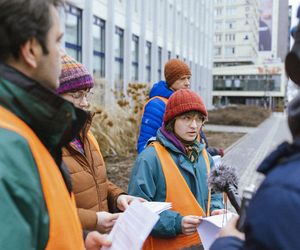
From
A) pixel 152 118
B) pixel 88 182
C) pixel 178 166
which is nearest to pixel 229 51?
pixel 152 118

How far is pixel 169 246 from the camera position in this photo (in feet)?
8.86

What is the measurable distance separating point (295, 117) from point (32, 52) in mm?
864

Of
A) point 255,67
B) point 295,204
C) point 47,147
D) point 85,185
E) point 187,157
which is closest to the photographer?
point 295,204

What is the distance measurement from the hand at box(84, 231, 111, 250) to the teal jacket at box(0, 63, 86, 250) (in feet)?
1.76

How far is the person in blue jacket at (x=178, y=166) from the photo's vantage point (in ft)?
8.70

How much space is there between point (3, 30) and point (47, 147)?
1.36 ft

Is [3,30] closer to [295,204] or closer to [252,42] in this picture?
[295,204]

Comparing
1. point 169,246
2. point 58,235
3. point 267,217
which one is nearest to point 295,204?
point 267,217

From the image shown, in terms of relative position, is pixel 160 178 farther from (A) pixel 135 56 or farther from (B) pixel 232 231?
(A) pixel 135 56

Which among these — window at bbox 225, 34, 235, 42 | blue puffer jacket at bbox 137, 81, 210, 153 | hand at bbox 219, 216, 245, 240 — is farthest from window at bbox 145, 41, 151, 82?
window at bbox 225, 34, 235, 42

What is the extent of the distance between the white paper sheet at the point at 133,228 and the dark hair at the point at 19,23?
0.85 metres

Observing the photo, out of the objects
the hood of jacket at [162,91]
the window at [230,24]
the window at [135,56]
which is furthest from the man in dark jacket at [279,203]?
the window at [230,24]

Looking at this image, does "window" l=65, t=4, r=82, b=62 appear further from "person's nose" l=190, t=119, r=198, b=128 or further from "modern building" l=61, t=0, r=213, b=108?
"person's nose" l=190, t=119, r=198, b=128

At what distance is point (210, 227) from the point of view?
7.09ft
